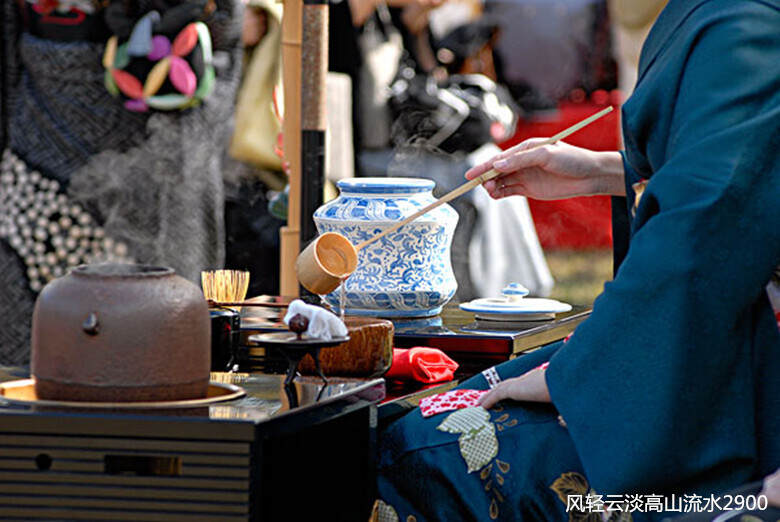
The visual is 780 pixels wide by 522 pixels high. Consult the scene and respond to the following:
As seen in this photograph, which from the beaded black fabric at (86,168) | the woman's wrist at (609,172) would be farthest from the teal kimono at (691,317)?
the beaded black fabric at (86,168)

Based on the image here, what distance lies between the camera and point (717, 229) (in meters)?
1.76

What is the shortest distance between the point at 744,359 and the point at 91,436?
36.9 inches

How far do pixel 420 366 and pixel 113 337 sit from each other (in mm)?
838

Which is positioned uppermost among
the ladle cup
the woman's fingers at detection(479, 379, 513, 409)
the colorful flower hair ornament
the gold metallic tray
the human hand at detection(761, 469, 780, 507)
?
the colorful flower hair ornament

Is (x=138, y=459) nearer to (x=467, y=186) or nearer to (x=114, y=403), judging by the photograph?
(x=114, y=403)

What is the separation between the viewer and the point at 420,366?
233 centimetres

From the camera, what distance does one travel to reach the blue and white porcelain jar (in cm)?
263

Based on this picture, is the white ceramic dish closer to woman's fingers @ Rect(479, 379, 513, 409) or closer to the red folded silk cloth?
the red folded silk cloth

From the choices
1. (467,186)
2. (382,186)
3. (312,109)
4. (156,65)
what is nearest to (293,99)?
(312,109)

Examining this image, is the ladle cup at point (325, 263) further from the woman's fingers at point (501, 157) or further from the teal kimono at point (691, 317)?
the teal kimono at point (691, 317)

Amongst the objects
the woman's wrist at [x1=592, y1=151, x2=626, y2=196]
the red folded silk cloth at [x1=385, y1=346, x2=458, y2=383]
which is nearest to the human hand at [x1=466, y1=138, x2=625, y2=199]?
the woman's wrist at [x1=592, y1=151, x2=626, y2=196]

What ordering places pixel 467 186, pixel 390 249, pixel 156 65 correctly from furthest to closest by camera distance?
pixel 156 65, pixel 390 249, pixel 467 186

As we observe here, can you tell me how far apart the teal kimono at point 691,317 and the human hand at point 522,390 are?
67 mm

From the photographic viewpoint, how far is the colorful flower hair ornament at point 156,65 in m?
4.28
